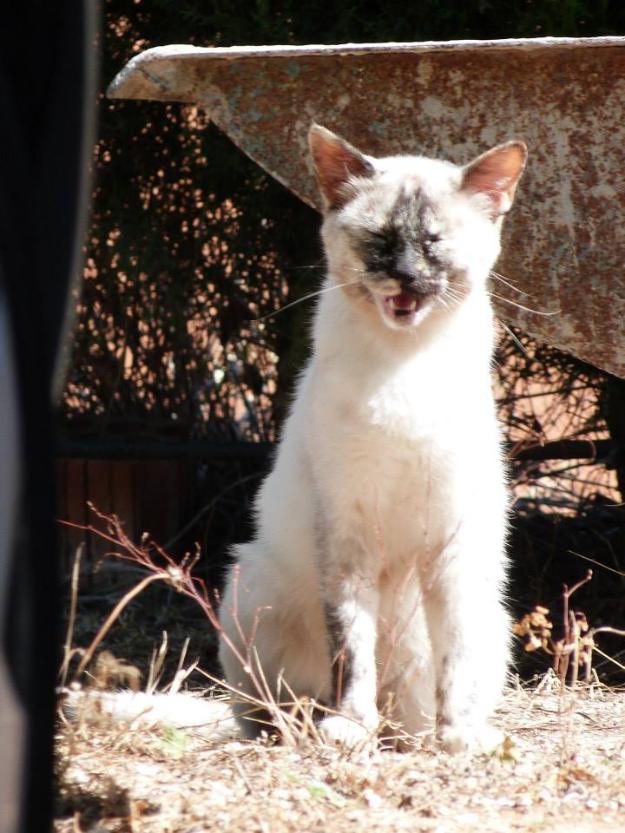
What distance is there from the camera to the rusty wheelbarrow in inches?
128

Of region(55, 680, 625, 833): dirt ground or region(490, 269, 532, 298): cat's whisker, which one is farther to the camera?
region(490, 269, 532, 298): cat's whisker

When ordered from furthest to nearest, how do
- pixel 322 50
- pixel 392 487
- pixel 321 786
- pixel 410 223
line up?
1. pixel 322 50
2. pixel 410 223
3. pixel 392 487
4. pixel 321 786

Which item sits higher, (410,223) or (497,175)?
(497,175)

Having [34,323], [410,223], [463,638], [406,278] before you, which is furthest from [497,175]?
[34,323]

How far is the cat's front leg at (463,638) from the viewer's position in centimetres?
285

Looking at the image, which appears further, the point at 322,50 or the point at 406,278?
the point at 322,50

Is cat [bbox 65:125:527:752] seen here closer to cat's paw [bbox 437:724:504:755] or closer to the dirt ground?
cat's paw [bbox 437:724:504:755]

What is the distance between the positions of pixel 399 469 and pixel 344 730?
0.63 m

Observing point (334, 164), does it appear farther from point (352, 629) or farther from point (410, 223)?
point (352, 629)

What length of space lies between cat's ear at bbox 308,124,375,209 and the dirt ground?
4.66 ft

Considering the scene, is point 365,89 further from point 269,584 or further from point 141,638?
point 141,638

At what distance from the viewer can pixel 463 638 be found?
2.89 m

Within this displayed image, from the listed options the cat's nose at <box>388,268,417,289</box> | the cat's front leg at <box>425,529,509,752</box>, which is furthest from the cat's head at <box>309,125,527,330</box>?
the cat's front leg at <box>425,529,509,752</box>

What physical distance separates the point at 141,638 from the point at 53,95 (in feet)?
12.0
